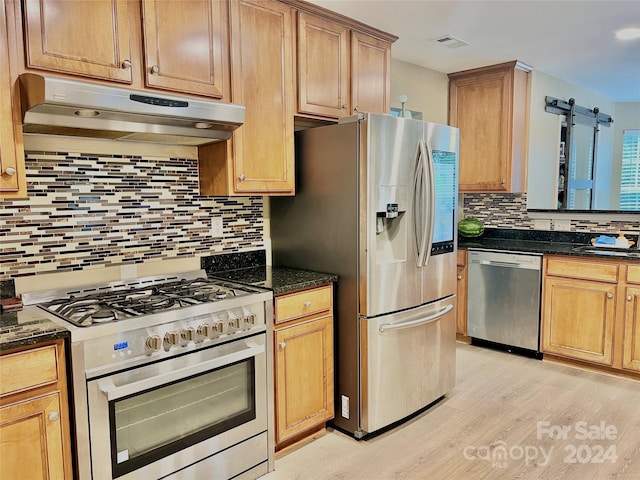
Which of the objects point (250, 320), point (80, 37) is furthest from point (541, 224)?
point (80, 37)

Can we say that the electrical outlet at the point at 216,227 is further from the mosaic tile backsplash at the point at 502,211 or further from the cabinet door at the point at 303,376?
the mosaic tile backsplash at the point at 502,211

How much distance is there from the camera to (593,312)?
3516 millimetres

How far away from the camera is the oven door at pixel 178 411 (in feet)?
5.75

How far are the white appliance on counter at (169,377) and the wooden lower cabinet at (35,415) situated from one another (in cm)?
5

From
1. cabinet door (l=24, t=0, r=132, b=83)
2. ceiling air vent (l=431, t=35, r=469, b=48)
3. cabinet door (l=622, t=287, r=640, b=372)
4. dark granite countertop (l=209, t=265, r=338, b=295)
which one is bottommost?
cabinet door (l=622, t=287, r=640, b=372)

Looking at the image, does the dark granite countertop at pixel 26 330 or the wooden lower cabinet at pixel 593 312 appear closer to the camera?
the dark granite countertop at pixel 26 330

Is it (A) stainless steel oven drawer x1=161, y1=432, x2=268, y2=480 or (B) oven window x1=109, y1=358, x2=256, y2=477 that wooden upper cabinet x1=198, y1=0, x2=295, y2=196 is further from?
(A) stainless steel oven drawer x1=161, y1=432, x2=268, y2=480

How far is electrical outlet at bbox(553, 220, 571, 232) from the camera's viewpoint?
13.7ft

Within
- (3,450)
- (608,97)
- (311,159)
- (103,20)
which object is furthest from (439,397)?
(608,97)

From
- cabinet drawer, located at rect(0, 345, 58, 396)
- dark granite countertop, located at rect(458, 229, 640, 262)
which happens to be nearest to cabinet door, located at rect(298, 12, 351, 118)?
cabinet drawer, located at rect(0, 345, 58, 396)

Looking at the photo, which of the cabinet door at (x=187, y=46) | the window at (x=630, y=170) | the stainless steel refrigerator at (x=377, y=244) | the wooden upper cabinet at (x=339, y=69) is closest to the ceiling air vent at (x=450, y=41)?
the wooden upper cabinet at (x=339, y=69)

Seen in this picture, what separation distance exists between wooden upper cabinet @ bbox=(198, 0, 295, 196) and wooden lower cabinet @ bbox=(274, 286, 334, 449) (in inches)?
26.1

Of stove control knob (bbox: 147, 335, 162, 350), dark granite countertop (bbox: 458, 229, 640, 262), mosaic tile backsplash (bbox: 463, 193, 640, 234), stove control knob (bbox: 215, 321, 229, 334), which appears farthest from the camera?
mosaic tile backsplash (bbox: 463, 193, 640, 234)

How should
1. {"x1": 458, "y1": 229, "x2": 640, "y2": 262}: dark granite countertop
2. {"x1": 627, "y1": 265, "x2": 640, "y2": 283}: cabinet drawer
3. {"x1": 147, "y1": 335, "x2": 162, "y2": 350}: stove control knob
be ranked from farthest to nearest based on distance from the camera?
{"x1": 458, "y1": 229, "x2": 640, "y2": 262}: dark granite countertop < {"x1": 627, "y1": 265, "x2": 640, "y2": 283}: cabinet drawer < {"x1": 147, "y1": 335, "x2": 162, "y2": 350}: stove control knob
